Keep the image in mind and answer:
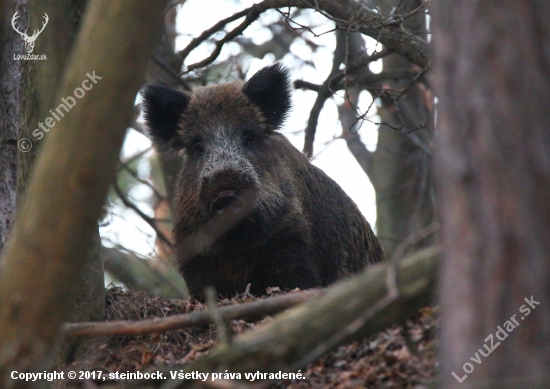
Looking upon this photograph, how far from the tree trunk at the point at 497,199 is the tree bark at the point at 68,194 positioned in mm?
1405

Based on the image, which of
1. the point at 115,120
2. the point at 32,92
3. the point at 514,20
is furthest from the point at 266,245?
the point at 514,20

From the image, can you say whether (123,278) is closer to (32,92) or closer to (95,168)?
(32,92)

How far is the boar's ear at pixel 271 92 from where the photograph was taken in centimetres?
776

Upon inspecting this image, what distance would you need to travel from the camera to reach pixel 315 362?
168 inches

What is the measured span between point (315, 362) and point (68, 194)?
6.85 ft

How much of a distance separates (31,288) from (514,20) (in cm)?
226

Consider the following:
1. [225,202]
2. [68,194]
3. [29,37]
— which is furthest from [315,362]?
[29,37]

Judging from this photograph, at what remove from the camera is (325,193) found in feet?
26.7

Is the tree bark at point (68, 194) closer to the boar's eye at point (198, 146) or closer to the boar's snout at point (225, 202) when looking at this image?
the boar's snout at point (225, 202)

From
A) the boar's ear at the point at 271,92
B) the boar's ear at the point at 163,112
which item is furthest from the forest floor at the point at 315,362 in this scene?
the boar's ear at the point at 271,92

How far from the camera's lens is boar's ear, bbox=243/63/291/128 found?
25.5 ft
